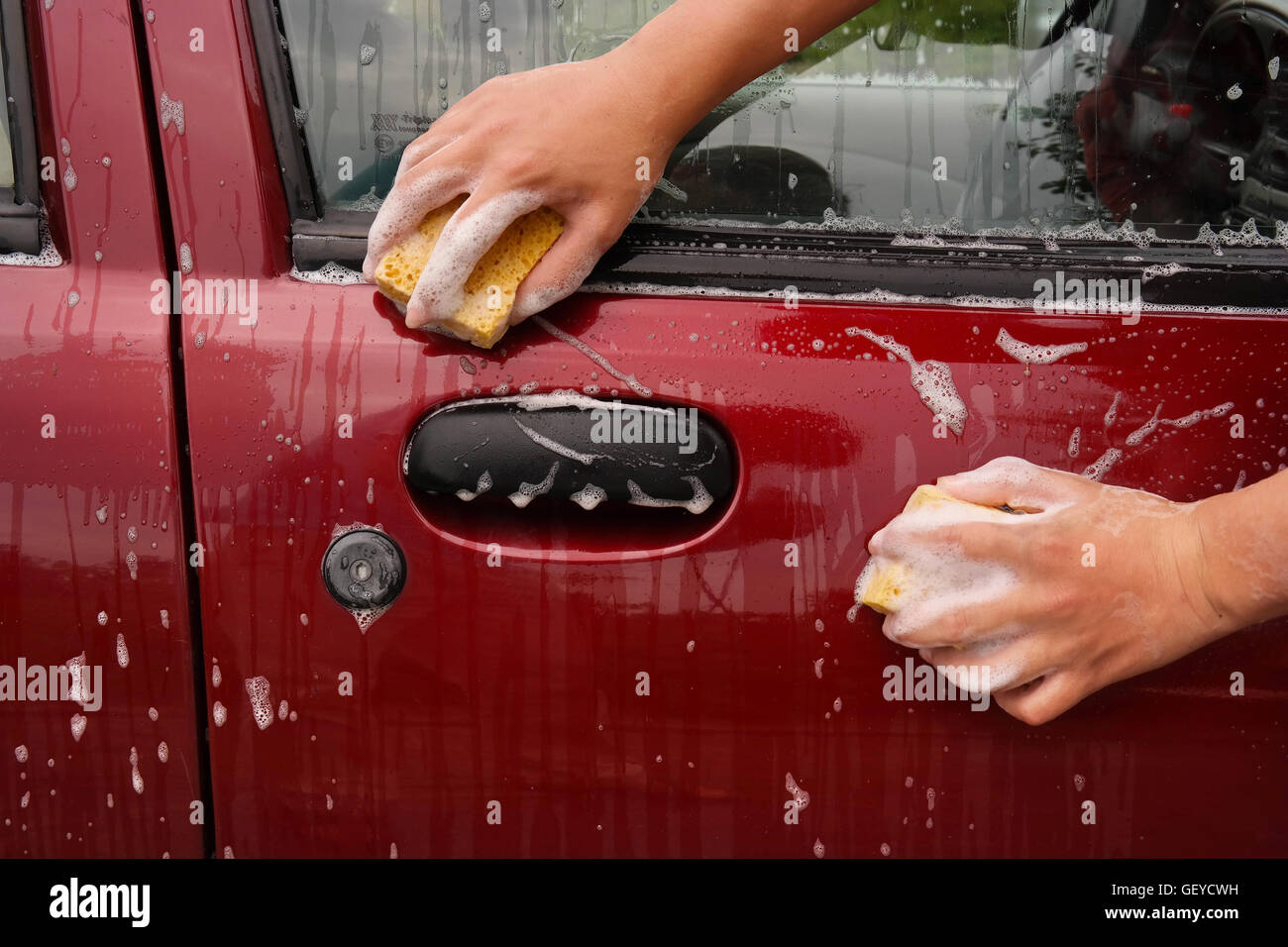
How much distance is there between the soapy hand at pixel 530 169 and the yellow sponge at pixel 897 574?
0.48 meters

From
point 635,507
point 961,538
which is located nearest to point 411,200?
point 635,507

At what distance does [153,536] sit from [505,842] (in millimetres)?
553

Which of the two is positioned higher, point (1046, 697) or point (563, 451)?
point (563, 451)

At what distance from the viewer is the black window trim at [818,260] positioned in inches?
48.6

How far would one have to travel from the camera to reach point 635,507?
1174 millimetres

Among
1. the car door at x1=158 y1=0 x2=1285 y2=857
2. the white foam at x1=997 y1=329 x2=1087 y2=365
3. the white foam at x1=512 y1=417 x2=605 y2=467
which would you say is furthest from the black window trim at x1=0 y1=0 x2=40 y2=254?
the white foam at x1=997 y1=329 x2=1087 y2=365

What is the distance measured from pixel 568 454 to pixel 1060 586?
568mm

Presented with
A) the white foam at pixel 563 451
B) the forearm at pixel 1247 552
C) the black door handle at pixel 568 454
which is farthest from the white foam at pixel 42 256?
the forearm at pixel 1247 552

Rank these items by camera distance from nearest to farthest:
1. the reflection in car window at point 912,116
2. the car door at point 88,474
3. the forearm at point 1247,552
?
the forearm at point 1247,552 < the car door at point 88,474 < the reflection in car window at point 912,116

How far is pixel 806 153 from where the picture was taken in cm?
130

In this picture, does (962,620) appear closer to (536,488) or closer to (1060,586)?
(1060,586)
